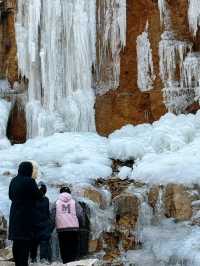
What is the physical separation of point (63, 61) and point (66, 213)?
26.7 ft

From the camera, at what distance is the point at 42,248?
9.95 meters

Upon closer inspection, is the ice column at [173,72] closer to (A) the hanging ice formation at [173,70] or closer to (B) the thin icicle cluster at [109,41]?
(A) the hanging ice formation at [173,70]

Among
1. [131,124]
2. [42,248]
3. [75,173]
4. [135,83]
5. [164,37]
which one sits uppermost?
[164,37]

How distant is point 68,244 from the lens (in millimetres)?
9164

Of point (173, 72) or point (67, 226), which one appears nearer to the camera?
point (67, 226)

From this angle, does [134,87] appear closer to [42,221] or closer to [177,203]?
[177,203]

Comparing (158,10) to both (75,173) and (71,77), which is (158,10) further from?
(75,173)

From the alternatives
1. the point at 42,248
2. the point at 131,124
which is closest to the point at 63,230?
the point at 42,248

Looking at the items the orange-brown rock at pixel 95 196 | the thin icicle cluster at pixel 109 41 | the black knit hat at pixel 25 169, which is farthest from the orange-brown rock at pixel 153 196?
the thin icicle cluster at pixel 109 41

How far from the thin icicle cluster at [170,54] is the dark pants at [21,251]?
888 cm

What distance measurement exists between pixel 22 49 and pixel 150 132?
4505 mm

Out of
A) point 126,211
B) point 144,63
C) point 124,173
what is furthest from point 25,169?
point 144,63

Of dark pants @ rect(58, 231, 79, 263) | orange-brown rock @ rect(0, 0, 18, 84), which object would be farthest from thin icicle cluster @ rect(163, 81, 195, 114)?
dark pants @ rect(58, 231, 79, 263)

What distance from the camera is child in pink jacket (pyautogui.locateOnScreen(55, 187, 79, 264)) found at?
905 centimetres
